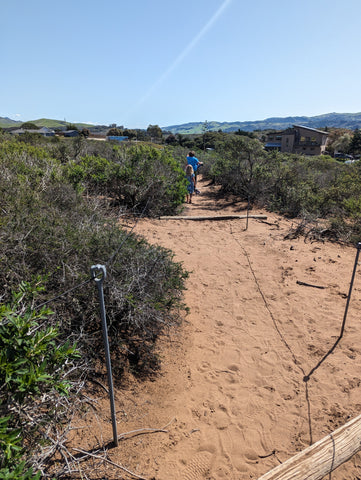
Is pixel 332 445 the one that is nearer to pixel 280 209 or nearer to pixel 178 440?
pixel 178 440

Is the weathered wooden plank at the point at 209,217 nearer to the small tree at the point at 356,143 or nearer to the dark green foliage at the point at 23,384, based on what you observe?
the dark green foliage at the point at 23,384

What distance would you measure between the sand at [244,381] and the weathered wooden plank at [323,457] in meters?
0.14

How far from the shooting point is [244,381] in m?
3.27

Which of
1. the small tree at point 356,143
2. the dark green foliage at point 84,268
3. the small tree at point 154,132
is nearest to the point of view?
the dark green foliage at point 84,268

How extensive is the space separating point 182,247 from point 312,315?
3131 mm

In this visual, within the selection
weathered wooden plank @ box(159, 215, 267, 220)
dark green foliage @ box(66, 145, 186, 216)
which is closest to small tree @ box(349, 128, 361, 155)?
weathered wooden plank @ box(159, 215, 267, 220)

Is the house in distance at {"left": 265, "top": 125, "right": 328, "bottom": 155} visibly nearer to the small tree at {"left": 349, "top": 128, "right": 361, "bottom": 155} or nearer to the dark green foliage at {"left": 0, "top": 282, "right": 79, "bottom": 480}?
the small tree at {"left": 349, "top": 128, "right": 361, "bottom": 155}

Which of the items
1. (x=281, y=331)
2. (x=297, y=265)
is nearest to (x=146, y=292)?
(x=281, y=331)

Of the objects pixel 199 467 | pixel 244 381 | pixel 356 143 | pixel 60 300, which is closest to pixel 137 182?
pixel 60 300

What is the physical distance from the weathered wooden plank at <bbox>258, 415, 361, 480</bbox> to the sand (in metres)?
0.14

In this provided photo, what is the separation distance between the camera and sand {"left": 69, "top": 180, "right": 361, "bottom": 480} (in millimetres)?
2443

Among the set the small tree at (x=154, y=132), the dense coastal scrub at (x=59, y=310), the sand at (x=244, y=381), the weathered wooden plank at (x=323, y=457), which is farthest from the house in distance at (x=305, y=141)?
the weathered wooden plank at (x=323, y=457)

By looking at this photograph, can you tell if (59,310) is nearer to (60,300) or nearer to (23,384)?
(60,300)

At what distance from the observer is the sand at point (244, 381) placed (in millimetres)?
2443
